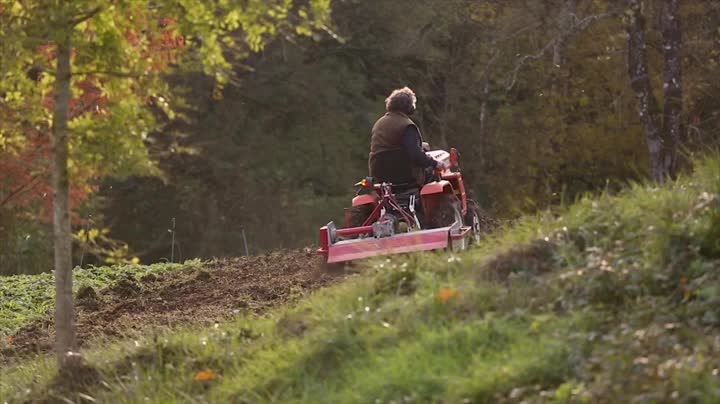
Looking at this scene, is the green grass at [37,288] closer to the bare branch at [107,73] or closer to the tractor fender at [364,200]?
the tractor fender at [364,200]

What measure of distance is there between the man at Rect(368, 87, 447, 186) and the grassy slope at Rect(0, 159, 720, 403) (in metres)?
3.88

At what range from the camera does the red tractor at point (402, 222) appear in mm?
12148

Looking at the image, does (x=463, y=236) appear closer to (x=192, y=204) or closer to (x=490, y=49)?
(x=490, y=49)

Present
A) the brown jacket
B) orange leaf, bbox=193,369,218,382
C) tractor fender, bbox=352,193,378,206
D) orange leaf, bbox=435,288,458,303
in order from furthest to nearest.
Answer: tractor fender, bbox=352,193,378,206
the brown jacket
orange leaf, bbox=193,369,218,382
orange leaf, bbox=435,288,458,303

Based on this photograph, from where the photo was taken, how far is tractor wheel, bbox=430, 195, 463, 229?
12898 millimetres

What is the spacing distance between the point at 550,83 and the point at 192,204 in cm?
999

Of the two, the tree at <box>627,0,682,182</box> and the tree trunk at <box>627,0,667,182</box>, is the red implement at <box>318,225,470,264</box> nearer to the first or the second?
the tree at <box>627,0,682,182</box>

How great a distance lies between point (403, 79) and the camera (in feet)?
115

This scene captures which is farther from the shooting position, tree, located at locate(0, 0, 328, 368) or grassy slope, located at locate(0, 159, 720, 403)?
tree, located at locate(0, 0, 328, 368)

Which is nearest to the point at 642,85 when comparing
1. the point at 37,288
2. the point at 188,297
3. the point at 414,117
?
the point at 37,288

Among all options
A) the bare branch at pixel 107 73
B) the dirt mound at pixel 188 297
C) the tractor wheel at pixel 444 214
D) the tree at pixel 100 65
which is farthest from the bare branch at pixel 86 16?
the tractor wheel at pixel 444 214

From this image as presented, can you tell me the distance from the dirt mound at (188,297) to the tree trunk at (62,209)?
136 centimetres

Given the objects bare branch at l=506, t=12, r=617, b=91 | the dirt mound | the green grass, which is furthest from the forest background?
the dirt mound

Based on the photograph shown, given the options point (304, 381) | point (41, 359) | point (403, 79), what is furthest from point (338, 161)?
point (304, 381)
